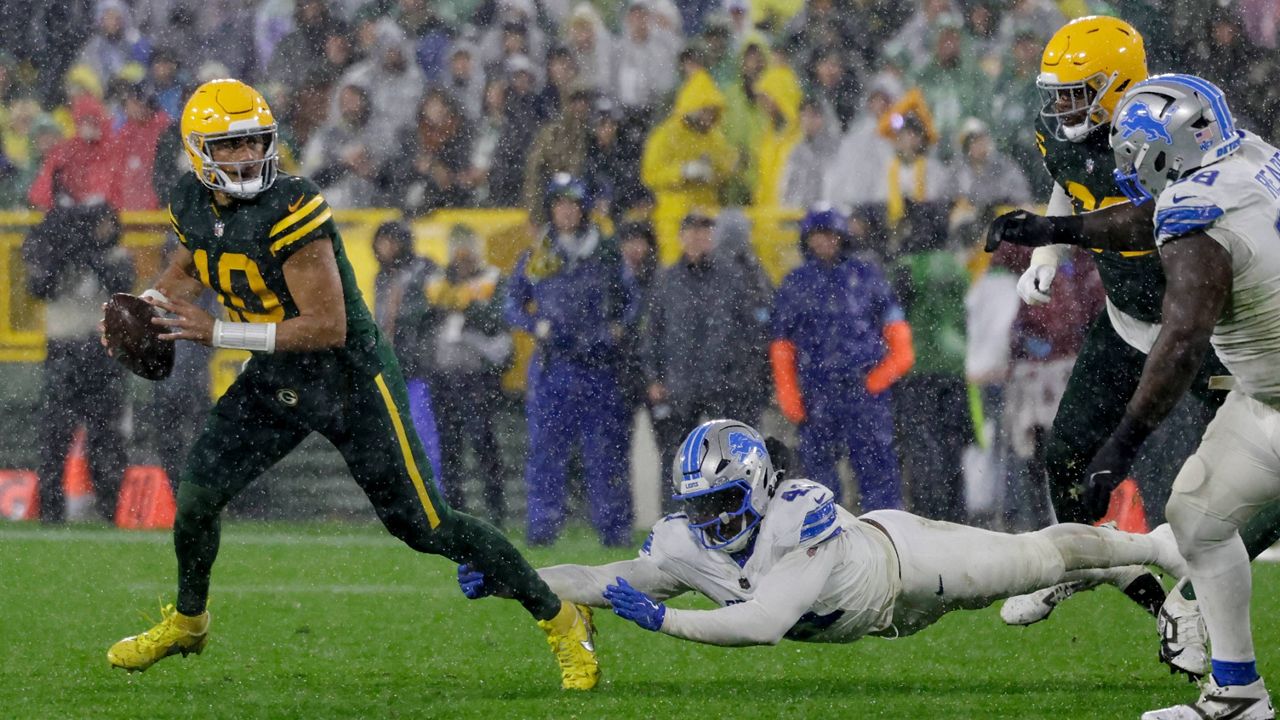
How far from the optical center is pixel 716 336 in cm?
971

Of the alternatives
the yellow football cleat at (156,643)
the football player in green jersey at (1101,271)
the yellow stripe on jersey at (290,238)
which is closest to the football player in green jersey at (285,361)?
the yellow stripe on jersey at (290,238)

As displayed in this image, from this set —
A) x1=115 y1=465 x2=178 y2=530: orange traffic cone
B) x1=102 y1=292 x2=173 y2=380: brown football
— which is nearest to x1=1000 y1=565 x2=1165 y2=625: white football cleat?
x1=102 y1=292 x2=173 y2=380: brown football

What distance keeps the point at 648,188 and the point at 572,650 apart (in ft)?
17.1

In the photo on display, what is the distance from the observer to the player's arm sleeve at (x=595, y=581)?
5457 millimetres

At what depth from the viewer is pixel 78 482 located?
10.7m

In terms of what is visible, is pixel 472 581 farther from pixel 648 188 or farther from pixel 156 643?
pixel 648 188

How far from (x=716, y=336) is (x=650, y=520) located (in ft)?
3.96

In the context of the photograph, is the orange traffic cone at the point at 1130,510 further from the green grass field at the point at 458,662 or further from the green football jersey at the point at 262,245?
the green football jersey at the point at 262,245

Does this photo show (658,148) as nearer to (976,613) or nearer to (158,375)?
(976,613)

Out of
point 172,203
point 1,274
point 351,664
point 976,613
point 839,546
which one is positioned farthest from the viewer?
point 1,274

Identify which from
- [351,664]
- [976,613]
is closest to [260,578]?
[351,664]

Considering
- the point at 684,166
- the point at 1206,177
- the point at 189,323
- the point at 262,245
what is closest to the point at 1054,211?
the point at 1206,177

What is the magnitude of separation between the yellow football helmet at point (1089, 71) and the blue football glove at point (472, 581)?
2.13 meters

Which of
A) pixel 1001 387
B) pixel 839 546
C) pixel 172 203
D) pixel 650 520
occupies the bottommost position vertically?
pixel 650 520
